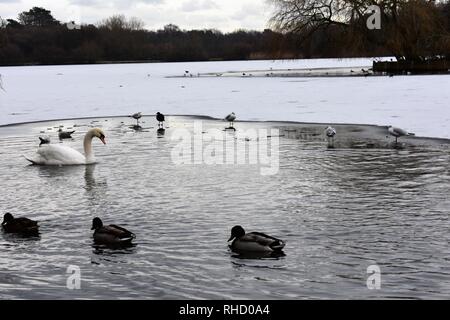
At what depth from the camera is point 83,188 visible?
41.1 feet

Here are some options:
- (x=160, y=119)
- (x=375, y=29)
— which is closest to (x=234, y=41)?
(x=375, y=29)

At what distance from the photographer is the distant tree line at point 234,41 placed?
5388 cm

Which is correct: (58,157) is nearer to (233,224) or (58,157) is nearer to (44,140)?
(44,140)

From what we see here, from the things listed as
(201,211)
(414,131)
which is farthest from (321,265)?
(414,131)

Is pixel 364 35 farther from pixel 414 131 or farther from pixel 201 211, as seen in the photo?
pixel 201 211

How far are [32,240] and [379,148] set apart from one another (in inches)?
407

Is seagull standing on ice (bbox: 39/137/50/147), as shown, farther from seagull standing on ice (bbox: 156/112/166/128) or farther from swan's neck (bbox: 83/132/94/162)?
seagull standing on ice (bbox: 156/112/166/128)

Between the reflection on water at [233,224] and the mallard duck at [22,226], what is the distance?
170 millimetres

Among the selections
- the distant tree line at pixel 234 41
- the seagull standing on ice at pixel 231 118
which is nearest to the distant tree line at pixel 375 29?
the distant tree line at pixel 234 41

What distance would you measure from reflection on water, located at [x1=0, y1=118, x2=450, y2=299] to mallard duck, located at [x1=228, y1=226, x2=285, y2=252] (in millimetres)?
135

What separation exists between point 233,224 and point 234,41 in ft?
468

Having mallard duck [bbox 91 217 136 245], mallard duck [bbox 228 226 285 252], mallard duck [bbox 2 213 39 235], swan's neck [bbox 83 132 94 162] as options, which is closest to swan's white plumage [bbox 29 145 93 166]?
swan's neck [bbox 83 132 94 162]

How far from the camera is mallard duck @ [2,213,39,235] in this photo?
899 cm

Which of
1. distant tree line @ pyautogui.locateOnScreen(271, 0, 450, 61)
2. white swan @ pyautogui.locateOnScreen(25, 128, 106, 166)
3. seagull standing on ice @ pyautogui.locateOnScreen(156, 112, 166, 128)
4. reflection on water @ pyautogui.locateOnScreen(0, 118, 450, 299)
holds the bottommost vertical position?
Result: reflection on water @ pyautogui.locateOnScreen(0, 118, 450, 299)
